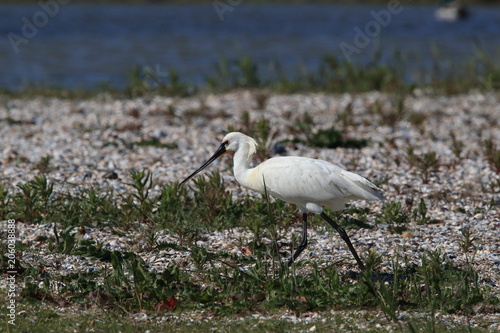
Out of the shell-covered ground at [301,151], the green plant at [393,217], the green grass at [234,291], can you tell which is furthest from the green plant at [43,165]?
the green plant at [393,217]

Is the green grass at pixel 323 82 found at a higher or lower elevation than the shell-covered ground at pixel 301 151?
higher

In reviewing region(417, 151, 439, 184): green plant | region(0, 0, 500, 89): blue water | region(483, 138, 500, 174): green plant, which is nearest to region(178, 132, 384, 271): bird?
region(417, 151, 439, 184): green plant

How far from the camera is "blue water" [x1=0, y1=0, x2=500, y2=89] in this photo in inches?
803

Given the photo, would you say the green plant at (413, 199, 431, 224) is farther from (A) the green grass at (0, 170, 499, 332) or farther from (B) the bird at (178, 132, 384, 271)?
(B) the bird at (178, 132, 384, 271)

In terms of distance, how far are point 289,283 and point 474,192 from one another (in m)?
3.49

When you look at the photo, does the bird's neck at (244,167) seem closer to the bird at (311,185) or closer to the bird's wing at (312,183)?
the bird at (311,185)

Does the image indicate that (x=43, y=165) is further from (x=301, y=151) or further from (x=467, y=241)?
(x=467, y=241)

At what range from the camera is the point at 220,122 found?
39.1 ft

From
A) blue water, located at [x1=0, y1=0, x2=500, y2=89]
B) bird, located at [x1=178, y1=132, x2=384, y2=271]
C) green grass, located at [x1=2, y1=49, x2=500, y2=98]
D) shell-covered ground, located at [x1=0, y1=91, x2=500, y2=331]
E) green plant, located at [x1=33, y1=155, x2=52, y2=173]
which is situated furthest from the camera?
blue water, located at [x1=0, y1=0, x2=500, y2=89]

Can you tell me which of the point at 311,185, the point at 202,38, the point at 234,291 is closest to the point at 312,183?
the point at 311,185

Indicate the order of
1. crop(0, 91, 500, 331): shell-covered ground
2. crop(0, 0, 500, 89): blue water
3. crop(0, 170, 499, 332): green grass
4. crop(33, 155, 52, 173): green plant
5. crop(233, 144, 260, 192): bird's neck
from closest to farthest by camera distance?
crop(0, 170, 499, 332): green grass
crop(233, 144, 260, 192): bird's neck
crop(0, 91, 500, 331): shell-covered ground
crop(33, 155, 52, 173): green plant
crop(0, 0, 500, 89): blue water

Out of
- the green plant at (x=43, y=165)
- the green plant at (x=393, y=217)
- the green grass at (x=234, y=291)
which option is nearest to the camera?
the green grass at (x=234, y=291)

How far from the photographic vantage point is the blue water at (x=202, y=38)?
20.4m

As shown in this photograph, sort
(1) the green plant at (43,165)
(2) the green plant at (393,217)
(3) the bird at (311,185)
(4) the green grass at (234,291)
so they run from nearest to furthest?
(4) the green grass at (234,291) < (3) the bird at (311,185) < (2) the green plant at (393,217) < (1) the green plant at (43,165)
